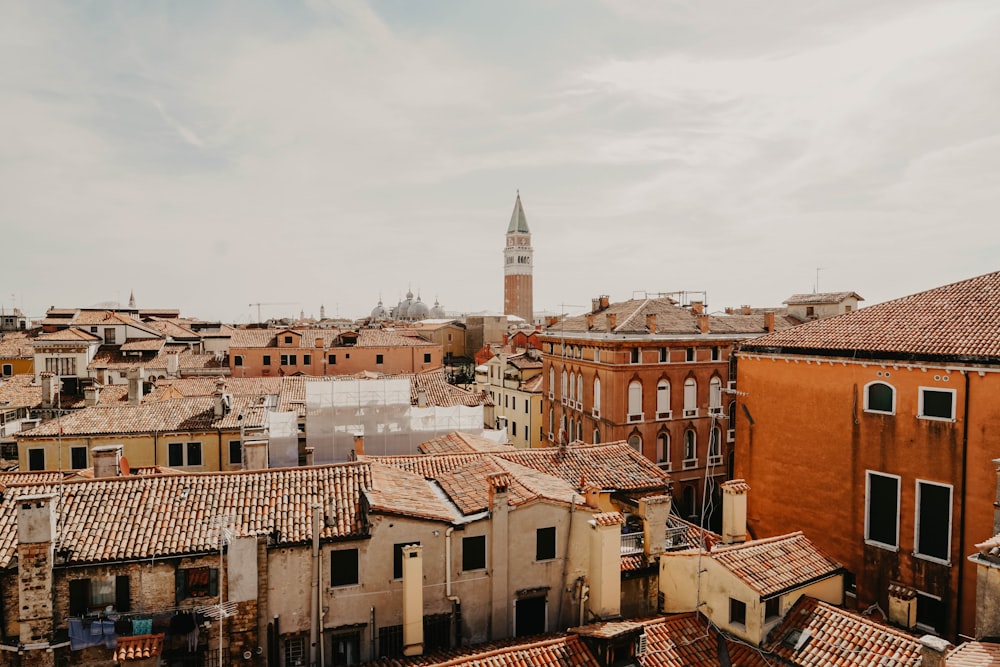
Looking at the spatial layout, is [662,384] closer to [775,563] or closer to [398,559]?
[775,563]

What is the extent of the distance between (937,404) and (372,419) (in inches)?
709

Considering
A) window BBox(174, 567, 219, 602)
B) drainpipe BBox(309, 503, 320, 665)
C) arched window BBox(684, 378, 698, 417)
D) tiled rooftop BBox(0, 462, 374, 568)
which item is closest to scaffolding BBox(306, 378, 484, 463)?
arched window BBox(684, 378, 698, 417)

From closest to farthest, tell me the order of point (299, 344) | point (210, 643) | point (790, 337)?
point (210, 643)
point (790, 337)
point (299, 344)

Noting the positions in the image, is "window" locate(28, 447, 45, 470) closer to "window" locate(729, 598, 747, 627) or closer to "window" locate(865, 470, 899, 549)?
"window" locate(729, 598, 747, 627)

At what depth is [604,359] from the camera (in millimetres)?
28812

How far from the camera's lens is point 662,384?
1139 inches

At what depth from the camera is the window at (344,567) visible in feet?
37.9

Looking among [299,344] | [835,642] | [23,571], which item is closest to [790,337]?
[835,642]

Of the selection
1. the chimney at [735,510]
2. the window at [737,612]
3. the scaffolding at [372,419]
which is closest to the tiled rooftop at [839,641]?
the window at [737,612]

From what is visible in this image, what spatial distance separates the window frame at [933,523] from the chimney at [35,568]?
16529 millimetres

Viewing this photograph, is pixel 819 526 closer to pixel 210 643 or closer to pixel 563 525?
pixel 563 525

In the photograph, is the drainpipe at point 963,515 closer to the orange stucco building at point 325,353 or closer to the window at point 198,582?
the window at point 198,582

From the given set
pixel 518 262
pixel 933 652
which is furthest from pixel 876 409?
pixel 518 262

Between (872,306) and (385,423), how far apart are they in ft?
54.9
